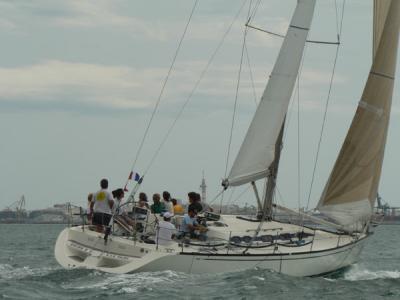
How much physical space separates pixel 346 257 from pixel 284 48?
5067 mm

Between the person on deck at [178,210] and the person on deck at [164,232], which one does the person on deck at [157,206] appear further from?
the person on deck at [164,232]

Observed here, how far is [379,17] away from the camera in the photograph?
954 inches

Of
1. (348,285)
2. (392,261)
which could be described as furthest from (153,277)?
(392,261)

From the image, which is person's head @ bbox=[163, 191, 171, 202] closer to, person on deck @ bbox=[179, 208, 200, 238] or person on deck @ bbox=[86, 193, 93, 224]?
person on deck @ bbox=[179, 208, 200, 238]

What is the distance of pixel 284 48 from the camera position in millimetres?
23953

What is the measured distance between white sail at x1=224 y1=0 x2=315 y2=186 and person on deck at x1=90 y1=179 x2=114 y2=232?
128 inches

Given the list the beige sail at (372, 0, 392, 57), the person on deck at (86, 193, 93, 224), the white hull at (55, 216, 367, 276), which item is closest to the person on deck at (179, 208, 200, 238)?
the white hull at (55, 216, 367, 276)

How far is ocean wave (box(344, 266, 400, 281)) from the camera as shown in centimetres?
2375

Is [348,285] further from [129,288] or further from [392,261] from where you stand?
[392,261]

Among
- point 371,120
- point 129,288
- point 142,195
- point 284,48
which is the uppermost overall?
point 284,48

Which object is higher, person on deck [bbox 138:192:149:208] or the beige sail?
the beige sail

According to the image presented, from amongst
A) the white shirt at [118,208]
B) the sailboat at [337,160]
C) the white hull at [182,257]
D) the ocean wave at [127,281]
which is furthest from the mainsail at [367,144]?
the ocean wave at [127,281]

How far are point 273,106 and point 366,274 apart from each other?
4787 millimetres

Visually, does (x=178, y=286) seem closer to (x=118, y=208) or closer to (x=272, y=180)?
(x=118, y=208)
